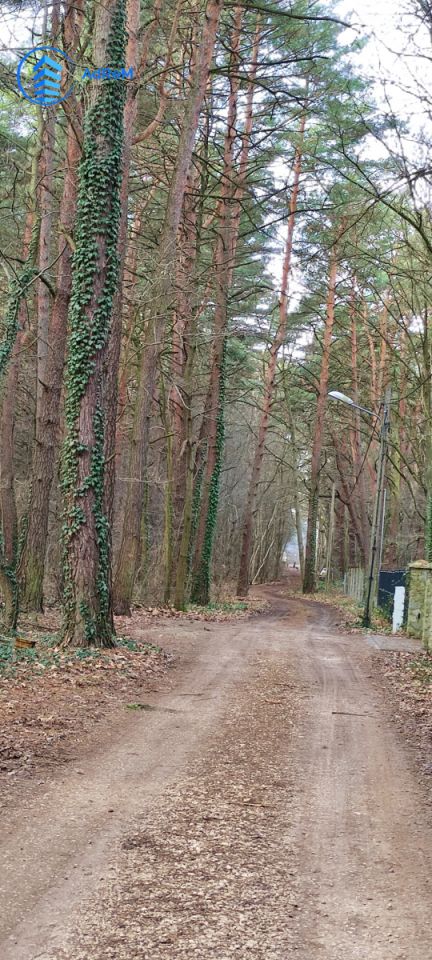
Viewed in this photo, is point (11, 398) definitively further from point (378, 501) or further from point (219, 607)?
point (378, 501)

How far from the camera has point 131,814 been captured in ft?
16.0

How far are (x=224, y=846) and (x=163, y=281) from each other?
1208 cm

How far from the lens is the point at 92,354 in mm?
10977

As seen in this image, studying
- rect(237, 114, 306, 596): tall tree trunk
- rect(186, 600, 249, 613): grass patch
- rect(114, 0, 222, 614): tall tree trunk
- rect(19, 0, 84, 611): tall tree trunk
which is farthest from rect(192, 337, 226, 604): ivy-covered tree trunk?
rect(19, 0, 84, 611): tall tree trunk

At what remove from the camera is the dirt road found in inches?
132

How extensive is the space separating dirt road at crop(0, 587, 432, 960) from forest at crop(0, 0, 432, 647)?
477 centimetres

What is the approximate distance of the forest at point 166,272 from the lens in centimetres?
1115

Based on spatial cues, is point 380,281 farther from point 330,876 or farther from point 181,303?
point 330,876

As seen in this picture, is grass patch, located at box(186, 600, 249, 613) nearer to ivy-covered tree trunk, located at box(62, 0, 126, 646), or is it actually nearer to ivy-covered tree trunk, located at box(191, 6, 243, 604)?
ivy-covered tree trunk, located at box(191, 6, 243, 604)

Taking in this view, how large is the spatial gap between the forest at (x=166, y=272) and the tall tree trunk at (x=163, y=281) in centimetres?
5

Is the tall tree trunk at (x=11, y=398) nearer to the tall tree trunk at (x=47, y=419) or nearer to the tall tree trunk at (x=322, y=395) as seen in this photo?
the tall tree trunk at (x=47, y=419)

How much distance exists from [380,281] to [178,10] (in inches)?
569

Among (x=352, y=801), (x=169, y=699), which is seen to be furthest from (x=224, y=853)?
(x=169, y=699)

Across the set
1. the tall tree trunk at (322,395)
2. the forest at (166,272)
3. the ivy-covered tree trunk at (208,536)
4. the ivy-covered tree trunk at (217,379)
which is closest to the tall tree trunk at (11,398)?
the forest at (166,272)
